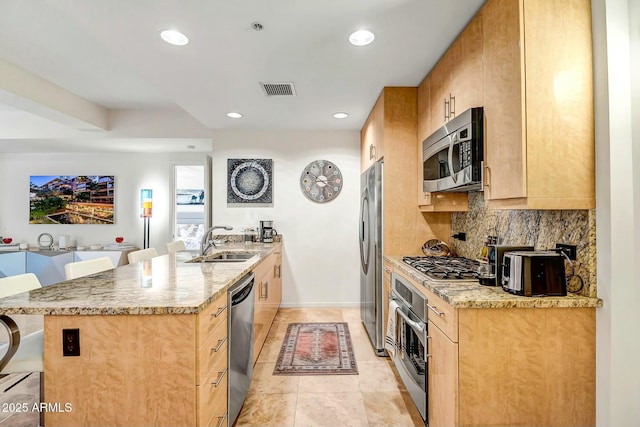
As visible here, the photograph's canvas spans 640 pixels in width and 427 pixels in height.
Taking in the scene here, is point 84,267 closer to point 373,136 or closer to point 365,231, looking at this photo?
point 365,231

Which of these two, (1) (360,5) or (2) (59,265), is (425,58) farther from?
(2) (59,265)

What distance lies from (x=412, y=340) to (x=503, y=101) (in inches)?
58.1

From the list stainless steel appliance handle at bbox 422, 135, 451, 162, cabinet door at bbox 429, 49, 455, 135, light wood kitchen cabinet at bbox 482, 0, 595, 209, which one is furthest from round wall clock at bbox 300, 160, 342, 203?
light wood kitchen cabinet at bbox 482, 0, 595, 209

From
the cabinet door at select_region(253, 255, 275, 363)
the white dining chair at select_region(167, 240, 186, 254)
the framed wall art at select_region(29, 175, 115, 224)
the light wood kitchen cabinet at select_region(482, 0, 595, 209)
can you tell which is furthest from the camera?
the framed wall art at select_region(29, 175, 115, 224)

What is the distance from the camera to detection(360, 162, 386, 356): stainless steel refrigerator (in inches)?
111

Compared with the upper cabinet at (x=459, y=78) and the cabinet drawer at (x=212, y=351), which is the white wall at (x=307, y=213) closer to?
the upper cabinet at (x=459, y=78)

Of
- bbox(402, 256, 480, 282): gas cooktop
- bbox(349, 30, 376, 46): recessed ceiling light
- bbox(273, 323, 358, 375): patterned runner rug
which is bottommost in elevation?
bbox(273, 323, 358, 375): patterned runner rug

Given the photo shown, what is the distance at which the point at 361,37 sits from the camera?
1.98 m

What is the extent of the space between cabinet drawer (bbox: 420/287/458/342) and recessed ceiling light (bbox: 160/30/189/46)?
2.16 metres

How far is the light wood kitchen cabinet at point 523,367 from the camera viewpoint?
4.54ft

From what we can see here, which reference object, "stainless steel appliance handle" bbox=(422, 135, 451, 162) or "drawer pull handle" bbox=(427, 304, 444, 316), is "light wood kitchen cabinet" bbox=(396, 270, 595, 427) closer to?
"drawer pull handle" bbox=(427, 304, 444, 316)

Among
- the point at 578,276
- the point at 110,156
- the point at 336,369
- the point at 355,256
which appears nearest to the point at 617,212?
the point at 578,276

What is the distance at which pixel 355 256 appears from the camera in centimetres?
425

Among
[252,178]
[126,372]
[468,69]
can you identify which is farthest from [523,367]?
[252,178]
